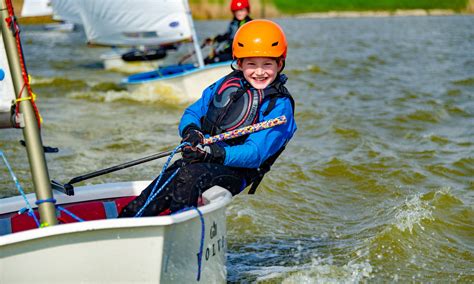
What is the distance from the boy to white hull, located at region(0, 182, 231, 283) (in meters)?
0.45

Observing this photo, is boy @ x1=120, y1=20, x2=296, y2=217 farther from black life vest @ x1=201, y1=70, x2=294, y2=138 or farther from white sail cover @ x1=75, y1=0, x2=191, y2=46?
white sail cover @ x1=75, y1=0, x2=191, y2=46

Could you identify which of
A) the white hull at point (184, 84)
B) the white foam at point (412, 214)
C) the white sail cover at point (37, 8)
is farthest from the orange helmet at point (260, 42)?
the white sail cover at point (37, 8)

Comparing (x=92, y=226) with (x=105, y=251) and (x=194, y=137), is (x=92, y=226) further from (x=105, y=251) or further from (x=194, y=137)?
(x=194, y=137)

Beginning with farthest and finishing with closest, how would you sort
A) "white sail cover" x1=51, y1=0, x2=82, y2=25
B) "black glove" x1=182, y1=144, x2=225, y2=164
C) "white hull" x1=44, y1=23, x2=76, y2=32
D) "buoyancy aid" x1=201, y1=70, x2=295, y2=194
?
"white hull" x1=44, y1=23, x2=76, y2=32, "white sail cover" x1=51, y1=0, x2=82, y2=25, "buoyancy aid" x1=201, y1=70, x2=295, y2=194, "black glove" x1=182, y1=144, x2=225, y2=164

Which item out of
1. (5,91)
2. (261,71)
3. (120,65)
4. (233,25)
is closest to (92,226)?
(5,91)

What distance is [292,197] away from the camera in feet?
20.4

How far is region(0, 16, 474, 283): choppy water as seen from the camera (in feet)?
15.5

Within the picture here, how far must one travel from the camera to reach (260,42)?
12.4ft

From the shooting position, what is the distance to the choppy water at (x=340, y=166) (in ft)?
15.5

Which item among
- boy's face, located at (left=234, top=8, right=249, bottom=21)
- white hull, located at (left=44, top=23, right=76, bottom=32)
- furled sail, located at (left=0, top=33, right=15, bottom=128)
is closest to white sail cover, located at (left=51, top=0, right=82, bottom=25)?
boy's face, located at (left=234, top=8, right=249, bottom=21)

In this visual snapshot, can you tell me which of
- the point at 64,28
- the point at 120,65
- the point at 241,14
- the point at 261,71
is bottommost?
the point at 64,28

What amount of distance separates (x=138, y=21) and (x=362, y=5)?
4377cm

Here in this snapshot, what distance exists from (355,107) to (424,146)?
281cm

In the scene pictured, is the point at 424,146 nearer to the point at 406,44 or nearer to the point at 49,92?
the point at 49,92
